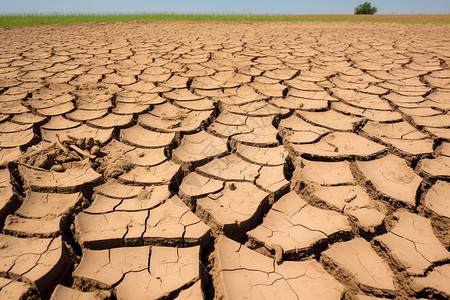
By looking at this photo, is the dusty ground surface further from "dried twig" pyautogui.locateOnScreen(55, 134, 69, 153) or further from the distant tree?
the distant tree

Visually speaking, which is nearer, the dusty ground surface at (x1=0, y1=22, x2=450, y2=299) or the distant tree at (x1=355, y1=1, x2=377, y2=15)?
the dusty ground surface at (x1=0, y1=22, x2=450, y2=299)

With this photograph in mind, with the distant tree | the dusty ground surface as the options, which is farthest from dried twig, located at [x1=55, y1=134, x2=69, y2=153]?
the distant tree

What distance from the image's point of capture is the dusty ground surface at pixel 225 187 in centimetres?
94

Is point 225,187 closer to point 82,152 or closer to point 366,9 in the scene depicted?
point 82,152

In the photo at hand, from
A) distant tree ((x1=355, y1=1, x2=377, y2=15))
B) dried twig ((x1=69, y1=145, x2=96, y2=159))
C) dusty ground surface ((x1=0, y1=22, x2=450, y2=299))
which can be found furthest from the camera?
distant tree ((x1=355, y1=1, x2=377, y2=15))

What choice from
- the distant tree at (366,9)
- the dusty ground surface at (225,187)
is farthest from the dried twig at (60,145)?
the distant tree at (366,9)

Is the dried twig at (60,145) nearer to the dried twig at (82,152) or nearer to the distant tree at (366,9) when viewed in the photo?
the dried twig at (82,152)

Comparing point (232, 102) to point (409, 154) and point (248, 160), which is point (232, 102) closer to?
point (248, 160)

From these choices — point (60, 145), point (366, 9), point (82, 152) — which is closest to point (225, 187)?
point (82, 152)

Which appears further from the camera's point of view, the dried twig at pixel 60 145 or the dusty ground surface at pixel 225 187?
the dried twig at pixel 60 145

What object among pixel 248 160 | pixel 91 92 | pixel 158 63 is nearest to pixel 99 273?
pixel 248 160

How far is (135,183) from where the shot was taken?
1396mm

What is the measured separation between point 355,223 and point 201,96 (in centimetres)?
164

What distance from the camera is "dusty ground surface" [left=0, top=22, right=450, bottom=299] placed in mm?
942
